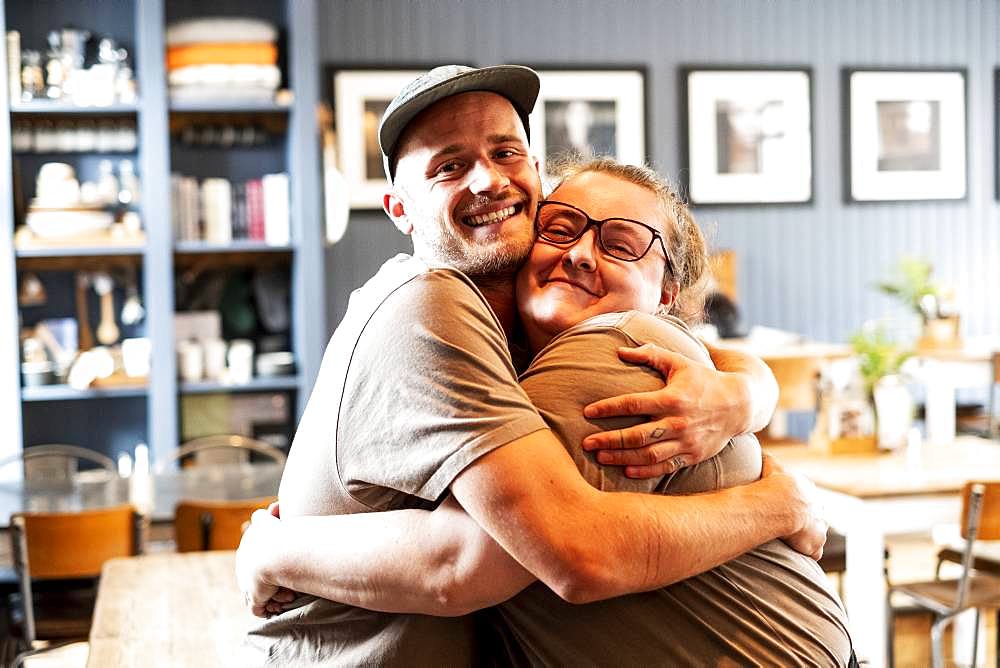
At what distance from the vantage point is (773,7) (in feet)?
25.6

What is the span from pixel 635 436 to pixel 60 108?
490 centimetres

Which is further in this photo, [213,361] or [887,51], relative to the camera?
[887,51]

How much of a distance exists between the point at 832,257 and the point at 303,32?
154 inches

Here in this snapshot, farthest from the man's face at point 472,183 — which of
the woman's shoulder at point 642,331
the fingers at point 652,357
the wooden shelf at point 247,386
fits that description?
the wooden shelf at point 247,386

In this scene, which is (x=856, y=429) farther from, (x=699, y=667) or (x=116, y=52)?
(x=116, y=52)

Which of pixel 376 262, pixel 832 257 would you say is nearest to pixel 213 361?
pixel 376 262

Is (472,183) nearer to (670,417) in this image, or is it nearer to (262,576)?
(670,417)

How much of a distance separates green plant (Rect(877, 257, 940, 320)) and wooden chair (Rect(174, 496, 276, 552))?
5.11 metres

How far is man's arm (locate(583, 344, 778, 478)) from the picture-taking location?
143cm

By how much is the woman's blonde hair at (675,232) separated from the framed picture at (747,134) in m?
5.70

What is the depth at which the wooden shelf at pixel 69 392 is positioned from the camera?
18.7ft

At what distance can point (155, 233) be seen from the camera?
226 inches

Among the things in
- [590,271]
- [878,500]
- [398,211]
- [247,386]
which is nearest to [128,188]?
[247,386]

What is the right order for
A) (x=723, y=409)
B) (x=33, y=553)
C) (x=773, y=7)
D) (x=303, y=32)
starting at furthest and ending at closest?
(x=773, y=7) < (x=303, y=32) < (x=33, y=553) < (x=723, y=409)
